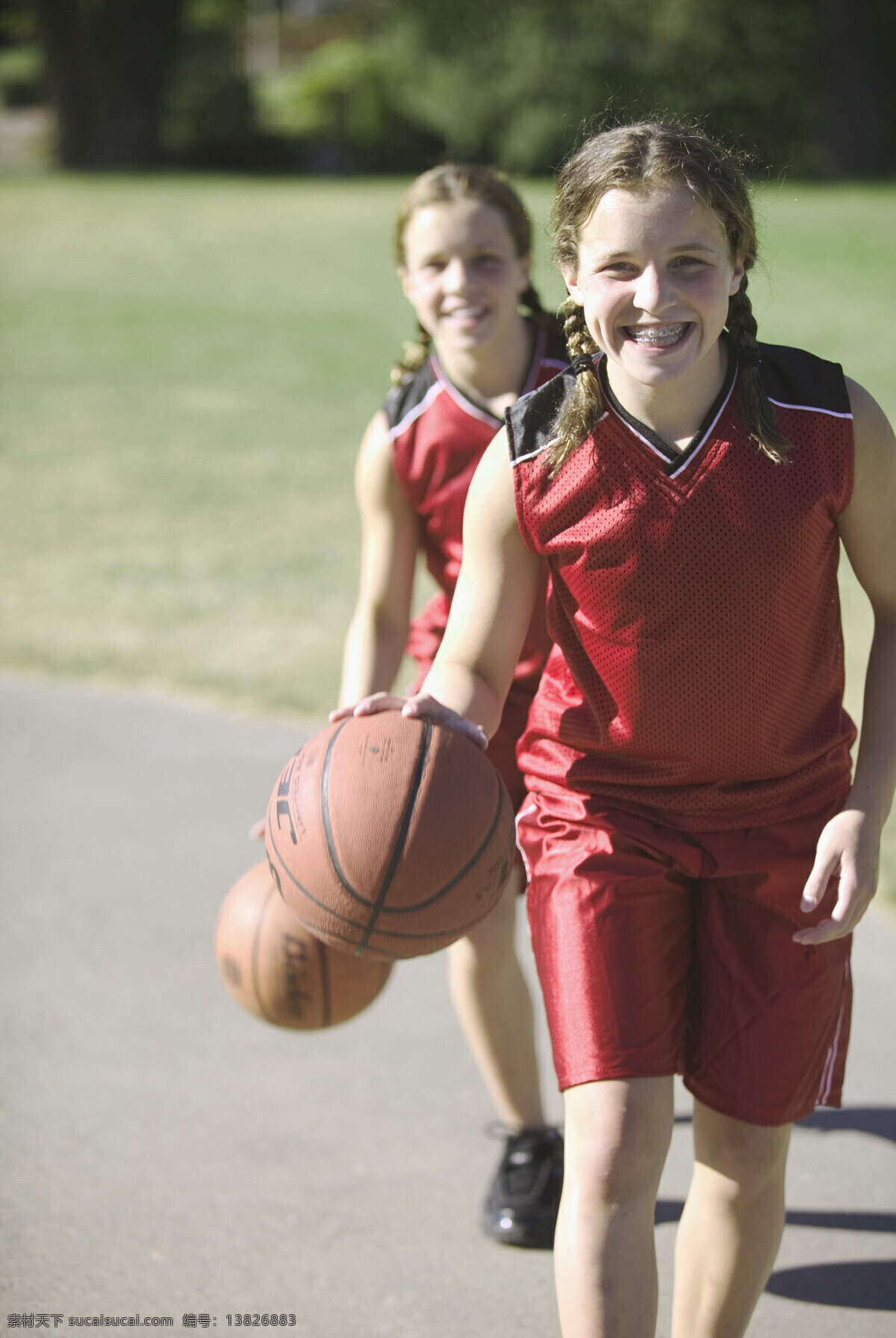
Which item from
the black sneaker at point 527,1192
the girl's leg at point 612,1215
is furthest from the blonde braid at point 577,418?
the black sneaker at point 527,1192

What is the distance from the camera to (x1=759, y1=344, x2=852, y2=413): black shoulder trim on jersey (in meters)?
2.23

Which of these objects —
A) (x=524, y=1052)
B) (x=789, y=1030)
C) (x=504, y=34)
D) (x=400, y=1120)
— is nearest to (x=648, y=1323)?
(x=789, y=1030)

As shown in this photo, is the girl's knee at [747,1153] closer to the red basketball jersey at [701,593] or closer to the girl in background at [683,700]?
the girl in background at [683,700]

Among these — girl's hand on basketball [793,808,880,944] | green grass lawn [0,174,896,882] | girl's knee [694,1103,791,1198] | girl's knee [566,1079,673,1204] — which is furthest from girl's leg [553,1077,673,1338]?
green grass lawn [0,174,896,882]

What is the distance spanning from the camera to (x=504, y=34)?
98.2 ft

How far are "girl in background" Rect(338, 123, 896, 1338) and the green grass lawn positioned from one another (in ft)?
0.95

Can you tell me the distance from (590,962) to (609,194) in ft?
3.89

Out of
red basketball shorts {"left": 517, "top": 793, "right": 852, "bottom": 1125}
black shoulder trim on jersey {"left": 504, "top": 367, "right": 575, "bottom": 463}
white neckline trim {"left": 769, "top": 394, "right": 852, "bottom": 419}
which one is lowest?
red basketball shorts {"left": 517, "top": 793, "right": 852, "bottom": 1125}

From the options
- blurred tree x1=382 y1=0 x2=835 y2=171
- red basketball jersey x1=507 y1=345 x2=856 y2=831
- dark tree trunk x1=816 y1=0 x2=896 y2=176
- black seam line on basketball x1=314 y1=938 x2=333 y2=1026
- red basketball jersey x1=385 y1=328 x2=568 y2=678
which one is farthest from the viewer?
dark tree trunk x1=816 y1=0 x2=896 y2=176

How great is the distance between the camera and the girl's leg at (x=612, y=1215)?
209cm

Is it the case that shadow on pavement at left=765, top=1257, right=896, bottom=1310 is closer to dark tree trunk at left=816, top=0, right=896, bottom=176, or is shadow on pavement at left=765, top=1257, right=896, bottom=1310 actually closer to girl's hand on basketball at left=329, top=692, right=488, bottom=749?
girl's hand on basketball at left=329, top=692, right=488, bottom=749

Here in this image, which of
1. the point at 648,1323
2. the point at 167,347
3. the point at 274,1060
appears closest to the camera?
the point at 648,1323

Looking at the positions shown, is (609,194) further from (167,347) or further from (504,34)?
(504,34)

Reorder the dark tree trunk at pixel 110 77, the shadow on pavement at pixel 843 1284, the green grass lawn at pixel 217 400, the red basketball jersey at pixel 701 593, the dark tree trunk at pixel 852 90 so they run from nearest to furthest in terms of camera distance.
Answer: the red basketball jersey at pixel 701 593 → the shadow on pavement at pixel 843 1284 → the green grass lawn at pixel 217 400 → the dark tree trunk at pixel 852 90 → the dark tree trunk at pixel 110 77
